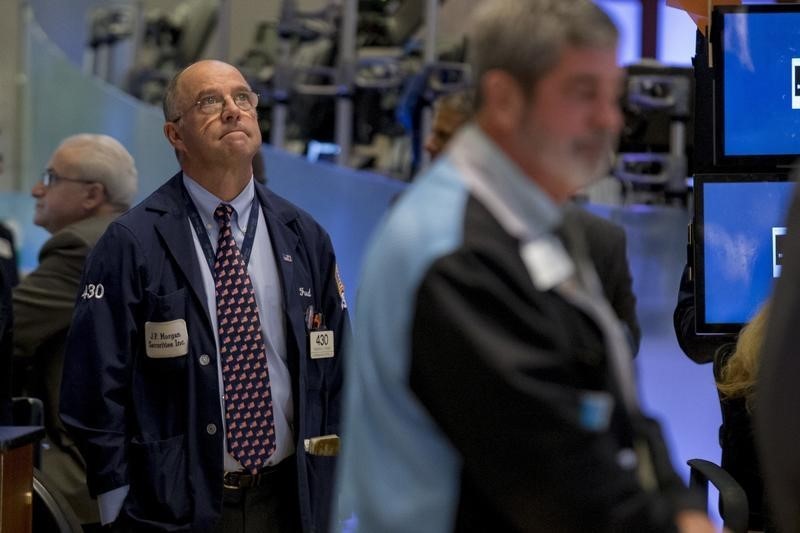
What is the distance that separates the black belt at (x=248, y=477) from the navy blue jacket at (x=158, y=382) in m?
0.04

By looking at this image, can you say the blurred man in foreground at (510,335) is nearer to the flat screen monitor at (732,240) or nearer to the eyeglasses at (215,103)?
the flat screen monitor at (732,240)

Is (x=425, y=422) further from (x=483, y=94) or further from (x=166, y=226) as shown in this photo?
(x=166, y=226)

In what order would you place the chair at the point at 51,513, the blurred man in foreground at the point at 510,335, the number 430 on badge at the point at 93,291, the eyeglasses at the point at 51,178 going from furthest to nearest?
1. the eyeglasses at the point at 51,178
2. the chair at the point at 51,513
3. the number 430 on badge at the point at 93,291
4. the blurred man in foreground at the point at 510,335

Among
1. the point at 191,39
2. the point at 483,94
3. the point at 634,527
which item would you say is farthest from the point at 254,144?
the point at 191,39

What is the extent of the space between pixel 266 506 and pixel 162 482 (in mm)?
234

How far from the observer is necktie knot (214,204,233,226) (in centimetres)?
304

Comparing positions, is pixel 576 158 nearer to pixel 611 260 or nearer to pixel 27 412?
pixel 611 260

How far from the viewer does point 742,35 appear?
294 cm

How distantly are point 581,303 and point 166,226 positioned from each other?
1.57m

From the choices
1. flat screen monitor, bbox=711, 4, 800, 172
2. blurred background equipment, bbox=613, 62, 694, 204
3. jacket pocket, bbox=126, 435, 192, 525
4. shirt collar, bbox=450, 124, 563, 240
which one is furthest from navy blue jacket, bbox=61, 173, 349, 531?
blurred background equipment, bbox=613, 62, 694, 204

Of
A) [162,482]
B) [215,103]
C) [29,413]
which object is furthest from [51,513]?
[215,103]

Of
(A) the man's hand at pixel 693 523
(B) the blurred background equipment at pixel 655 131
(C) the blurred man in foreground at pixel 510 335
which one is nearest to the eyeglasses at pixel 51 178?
(C) the blurred man in foreground at pixel 510 335

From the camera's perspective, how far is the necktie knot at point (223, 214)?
3035 mm

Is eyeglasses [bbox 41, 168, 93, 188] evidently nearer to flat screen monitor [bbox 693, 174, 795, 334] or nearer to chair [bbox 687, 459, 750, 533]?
flat screen monitor [bbox 693, 174, 795, 334]
